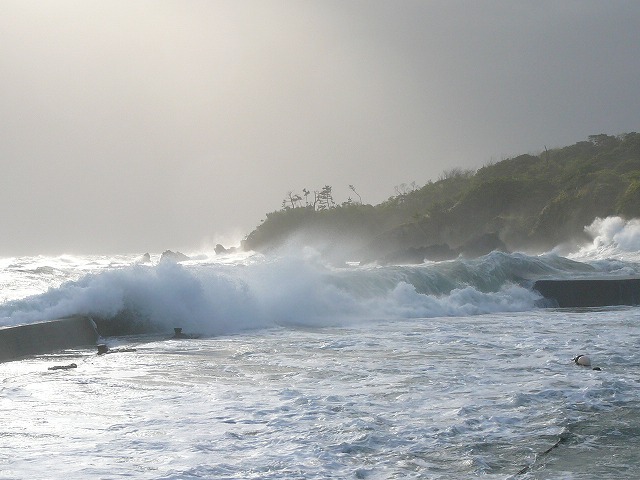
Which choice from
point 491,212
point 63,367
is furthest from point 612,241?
point 63,367

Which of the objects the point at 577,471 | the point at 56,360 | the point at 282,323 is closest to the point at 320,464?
the point at 577,471

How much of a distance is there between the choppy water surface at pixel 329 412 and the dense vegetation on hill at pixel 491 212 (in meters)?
34.6

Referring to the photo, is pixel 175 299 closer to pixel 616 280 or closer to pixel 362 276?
pixel 362 276

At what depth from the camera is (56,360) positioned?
10859 millimetres

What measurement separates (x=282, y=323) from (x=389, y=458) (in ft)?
35.0

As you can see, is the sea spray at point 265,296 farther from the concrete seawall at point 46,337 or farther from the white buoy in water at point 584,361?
the white buoy in water at point 584,361

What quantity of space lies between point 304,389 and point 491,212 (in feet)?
197

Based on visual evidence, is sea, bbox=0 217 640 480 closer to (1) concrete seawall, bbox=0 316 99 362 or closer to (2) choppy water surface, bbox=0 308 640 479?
(2) choppy water surface, bbox=0 308 640 479

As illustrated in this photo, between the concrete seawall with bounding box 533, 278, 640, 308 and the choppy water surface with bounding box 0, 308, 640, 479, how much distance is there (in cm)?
808

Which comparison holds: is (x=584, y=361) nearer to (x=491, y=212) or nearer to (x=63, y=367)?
(x=63, y=367)

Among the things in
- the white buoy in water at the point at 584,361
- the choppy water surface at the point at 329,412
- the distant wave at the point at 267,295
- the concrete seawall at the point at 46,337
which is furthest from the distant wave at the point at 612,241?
→ the concrete seawall at the point at 46,337

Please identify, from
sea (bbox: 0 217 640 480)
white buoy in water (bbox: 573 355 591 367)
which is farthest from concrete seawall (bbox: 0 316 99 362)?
white buoy in water (bbox: 573 355 591 367)

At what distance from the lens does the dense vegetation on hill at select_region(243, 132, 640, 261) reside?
53031mm

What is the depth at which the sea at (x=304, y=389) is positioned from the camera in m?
5.76
